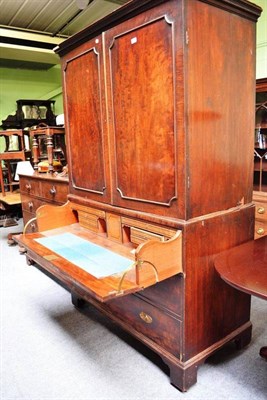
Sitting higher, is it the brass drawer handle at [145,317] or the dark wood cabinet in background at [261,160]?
the dark wood cabinet in background at [261,160]

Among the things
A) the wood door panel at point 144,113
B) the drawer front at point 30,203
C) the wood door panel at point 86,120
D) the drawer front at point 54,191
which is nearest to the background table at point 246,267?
the wood door panel at point 144,113

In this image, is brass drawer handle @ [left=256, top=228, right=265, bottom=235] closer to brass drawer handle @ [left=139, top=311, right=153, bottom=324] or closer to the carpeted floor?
the carpeted floor

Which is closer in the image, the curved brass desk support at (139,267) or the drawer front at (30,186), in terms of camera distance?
the curved brass desk support at (139,267)

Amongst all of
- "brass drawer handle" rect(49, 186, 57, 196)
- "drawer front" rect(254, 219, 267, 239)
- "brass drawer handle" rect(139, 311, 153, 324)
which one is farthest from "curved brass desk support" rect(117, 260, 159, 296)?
"drawer front" rect(254, 219, 267, 239)

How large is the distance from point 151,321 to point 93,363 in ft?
1.46

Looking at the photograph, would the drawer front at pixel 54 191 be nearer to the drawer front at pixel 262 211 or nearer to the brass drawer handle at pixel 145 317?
the brass drawer handle at pixel 145 317

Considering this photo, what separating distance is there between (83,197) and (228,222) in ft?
3.12

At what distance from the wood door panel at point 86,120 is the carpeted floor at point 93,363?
0.90 meters

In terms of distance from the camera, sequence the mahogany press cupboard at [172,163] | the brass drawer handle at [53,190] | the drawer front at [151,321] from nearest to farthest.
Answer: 1. the mahogany press cupboard at [172,163]
2. the drawer front at [151,321]
3. the brass drawer handle at [53,190]

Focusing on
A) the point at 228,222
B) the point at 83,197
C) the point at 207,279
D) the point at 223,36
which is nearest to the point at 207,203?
the point at 228,222

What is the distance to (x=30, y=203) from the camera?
11.6 ft

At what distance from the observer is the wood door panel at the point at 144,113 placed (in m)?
1.36

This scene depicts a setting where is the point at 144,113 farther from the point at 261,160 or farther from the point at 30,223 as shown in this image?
the point at 30,223

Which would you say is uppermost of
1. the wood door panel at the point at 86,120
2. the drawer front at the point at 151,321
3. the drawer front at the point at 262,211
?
the wood door panel at the point at 86,120
